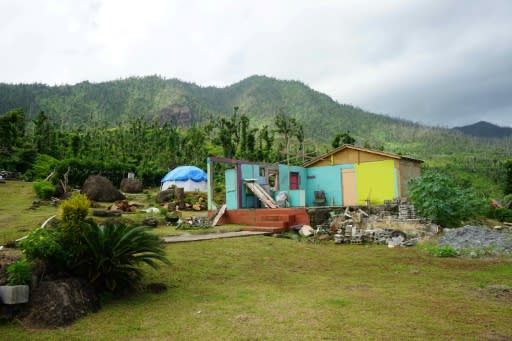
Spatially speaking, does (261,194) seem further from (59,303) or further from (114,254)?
(59,303)

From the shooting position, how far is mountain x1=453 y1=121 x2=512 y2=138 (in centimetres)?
14050

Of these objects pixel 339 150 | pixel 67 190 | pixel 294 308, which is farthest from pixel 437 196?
pixel 67 190

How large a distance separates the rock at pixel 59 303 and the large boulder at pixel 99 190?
688 inches

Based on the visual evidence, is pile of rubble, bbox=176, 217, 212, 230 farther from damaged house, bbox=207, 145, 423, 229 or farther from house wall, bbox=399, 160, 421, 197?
house wall, bbox=399, 160, 421, 197

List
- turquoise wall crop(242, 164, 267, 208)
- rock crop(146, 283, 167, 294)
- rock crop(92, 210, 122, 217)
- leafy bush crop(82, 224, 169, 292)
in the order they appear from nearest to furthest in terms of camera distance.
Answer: leafy bush crop(82, 224, 169, 292)
rock crop(146, 283, 167, 294)
rock crop(92, 210, 122, 217)
turquoise wall crop(242, 164, 267, 208)

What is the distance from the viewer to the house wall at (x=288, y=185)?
717 inches

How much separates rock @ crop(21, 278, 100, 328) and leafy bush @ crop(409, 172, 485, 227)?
1236cm

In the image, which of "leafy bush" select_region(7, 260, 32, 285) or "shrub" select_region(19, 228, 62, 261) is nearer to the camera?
"leafy bush" select_region(7, 260, 32, 285)

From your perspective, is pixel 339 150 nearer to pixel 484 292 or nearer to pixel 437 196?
pixel 437 196

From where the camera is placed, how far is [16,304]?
16.7 ft

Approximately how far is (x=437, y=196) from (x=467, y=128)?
154911 millimetres

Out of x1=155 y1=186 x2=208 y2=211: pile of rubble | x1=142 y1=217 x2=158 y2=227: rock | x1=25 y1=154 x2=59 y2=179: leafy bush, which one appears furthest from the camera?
x1=25 y1=154 x2=59 y2=179: leafy bush

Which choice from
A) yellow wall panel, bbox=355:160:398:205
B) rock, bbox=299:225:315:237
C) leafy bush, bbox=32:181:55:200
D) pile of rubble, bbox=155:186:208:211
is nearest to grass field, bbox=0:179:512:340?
rock, bbox=299:225:315:237

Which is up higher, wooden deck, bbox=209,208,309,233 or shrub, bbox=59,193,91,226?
shrub, bbox=59,193,91,226
